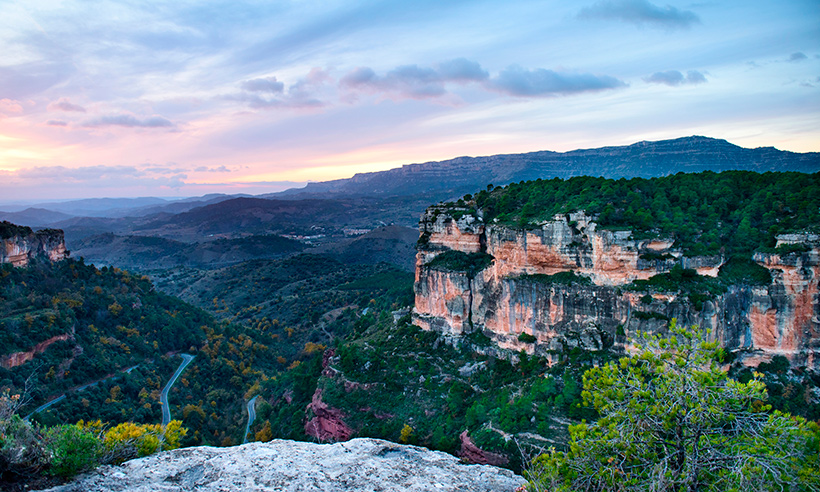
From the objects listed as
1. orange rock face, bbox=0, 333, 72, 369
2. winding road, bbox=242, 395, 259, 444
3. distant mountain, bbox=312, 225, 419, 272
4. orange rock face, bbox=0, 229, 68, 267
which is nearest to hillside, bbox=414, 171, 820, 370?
winding road, bbox=242, 395, 259, 444

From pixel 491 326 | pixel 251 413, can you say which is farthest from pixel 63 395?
pixel 491 326

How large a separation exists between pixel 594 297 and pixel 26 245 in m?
66.4

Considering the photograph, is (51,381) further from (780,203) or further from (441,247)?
(780,203)

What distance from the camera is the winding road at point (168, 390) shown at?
149 feet

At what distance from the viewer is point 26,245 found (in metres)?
56.9

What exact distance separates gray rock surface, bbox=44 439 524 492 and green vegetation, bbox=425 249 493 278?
2209cm

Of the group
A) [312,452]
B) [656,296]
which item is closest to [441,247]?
[656,296]

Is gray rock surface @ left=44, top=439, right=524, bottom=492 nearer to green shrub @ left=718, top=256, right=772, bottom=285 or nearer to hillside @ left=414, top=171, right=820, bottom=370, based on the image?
hillside @ left=414, top=171, right=820, bottom=370

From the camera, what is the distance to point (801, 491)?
36.5ft

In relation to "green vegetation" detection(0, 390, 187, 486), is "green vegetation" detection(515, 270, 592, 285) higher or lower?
higher

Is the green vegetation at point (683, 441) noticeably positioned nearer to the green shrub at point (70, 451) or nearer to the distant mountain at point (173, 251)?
the green shrub at point (70, 451)

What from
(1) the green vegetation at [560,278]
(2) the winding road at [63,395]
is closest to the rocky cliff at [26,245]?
(2) the winding road at [63,395]

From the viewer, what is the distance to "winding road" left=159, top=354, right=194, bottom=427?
4541cm

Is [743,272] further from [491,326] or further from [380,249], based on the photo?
[380,249]
